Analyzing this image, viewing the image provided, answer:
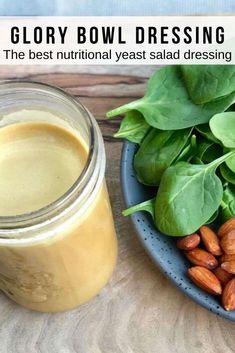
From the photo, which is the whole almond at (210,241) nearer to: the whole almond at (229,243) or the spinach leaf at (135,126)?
the whole almond at (229,243)

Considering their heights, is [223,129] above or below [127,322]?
above

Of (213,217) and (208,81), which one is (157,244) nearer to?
(213,217)

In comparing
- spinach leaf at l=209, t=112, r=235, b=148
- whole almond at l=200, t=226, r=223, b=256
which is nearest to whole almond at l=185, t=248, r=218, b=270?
whole almond at l=200, t=226, r=223, b=256

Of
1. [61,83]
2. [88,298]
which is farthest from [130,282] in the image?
[61,83]

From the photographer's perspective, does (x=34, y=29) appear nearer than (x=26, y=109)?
No

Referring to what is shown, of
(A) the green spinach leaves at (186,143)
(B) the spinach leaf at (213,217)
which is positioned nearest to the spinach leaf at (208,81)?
(A) the green spinach leaves at (186,143)


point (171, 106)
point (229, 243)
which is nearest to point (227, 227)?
point (229, 243)

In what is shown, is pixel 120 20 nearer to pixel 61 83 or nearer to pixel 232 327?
pixel 61 83
